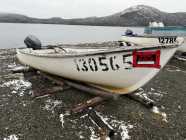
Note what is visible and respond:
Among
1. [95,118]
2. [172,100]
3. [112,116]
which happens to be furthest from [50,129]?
[172,100]

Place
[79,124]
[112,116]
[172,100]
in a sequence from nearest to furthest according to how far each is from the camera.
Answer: [79,124] < [112,116] < [172,100]

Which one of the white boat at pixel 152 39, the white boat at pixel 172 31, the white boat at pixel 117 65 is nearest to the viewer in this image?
the white boat at pixel 117 65

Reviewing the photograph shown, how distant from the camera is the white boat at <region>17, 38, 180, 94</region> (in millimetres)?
3939

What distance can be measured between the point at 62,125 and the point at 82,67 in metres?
1.43

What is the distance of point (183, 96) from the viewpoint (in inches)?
220

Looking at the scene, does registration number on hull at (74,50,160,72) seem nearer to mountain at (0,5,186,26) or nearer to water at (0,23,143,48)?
water at (0,23,143,48)

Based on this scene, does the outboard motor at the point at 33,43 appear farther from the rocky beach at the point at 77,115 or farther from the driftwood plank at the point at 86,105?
the driftwood plank at the point at 86,105

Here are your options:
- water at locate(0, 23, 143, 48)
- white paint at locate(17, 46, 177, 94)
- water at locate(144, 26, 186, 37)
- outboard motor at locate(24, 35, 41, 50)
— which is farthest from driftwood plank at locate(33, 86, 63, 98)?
water at locate(0, 23, 143, 48)

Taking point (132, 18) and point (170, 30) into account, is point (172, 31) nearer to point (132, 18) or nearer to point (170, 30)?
point (170, 30)

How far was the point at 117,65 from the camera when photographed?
4.18 m

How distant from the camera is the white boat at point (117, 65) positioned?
155 inches

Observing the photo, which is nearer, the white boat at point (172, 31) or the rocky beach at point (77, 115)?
the rocky beach at point (77, 115)

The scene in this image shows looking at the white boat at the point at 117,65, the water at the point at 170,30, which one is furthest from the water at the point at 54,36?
the white boat at the point at 117,65

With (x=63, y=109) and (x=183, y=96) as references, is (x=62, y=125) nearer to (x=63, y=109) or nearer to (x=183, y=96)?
(x=63, y=109)
